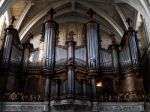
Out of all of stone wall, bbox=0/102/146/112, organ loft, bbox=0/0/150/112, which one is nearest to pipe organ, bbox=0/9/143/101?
organ loft, bbox=0/0/150/112

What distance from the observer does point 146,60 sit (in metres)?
19.6

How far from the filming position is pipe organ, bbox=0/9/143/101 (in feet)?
54.2

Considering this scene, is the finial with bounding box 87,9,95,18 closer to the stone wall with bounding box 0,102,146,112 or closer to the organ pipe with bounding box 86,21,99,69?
the organ pipe with bounding box 86,21,99,69

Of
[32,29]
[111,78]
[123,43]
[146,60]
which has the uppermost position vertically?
[32,29]

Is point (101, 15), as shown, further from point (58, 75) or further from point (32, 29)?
point (58, 75)

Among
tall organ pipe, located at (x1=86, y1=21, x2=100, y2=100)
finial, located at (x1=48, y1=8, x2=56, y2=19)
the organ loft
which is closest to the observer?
the organ loft

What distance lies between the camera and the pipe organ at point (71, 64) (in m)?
16.5

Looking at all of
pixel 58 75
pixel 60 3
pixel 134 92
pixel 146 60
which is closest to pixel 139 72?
pixel 134 92

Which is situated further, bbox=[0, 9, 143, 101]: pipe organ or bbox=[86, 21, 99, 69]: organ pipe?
bbox=[86, 21, 99, 69]: organ pipe

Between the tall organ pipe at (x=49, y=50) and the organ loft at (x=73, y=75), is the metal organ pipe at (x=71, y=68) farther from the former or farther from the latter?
the tall organ pipe at (x=49, y=50)

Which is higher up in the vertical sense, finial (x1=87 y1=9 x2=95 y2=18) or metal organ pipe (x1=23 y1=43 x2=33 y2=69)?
finial (x1=87 y1=9 x2=95 y2=18)

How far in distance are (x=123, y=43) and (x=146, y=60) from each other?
2191 mm

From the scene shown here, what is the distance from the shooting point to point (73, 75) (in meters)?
16.3

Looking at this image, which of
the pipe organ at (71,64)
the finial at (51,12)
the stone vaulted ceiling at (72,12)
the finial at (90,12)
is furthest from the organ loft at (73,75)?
the finial at (90,12)
